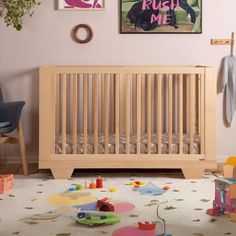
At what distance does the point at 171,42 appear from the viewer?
4.28 metres

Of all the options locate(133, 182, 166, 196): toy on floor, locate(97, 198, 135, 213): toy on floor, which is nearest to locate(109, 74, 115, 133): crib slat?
locate(133, 182, 166, 196): toy on floor

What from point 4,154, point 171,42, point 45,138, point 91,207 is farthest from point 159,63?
point 91,207

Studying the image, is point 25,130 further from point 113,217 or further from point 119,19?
point 113,217

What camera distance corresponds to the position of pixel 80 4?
4.21m

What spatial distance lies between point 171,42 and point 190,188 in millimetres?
1466

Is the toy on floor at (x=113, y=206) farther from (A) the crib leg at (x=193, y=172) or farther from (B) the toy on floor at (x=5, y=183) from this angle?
(A) the crib leg at (x=193, y=172)

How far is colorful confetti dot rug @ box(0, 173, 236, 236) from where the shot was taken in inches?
95.4

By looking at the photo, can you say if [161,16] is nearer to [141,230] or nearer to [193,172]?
[193,172]

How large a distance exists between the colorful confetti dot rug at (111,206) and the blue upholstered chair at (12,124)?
0.23 m

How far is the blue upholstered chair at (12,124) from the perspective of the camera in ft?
12.2

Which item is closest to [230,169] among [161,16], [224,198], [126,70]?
[224,198]

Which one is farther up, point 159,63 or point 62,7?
point 62,7

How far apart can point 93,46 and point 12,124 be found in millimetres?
1043

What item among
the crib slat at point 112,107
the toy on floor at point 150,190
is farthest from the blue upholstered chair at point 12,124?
the toy on floor at point 150,190
